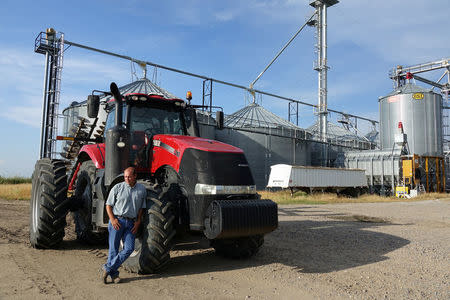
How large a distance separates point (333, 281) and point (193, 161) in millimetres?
2708

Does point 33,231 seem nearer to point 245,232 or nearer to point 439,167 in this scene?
point 245,232

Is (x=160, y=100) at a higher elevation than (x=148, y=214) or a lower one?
higher

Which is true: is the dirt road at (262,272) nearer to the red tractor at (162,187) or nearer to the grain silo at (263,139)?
the red tractor at (162,187)

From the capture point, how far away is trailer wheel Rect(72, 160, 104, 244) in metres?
7.00

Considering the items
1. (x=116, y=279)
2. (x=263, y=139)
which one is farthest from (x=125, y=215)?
(x=263, y=139)

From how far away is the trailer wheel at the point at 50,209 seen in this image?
6879mm

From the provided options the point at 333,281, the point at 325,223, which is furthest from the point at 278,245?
the point at 325,223

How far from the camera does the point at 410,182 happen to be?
1212 inches

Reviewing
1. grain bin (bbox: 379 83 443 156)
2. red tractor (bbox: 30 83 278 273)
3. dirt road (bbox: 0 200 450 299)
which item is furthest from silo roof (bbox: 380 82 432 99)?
red tractor (bbox: 30 83 278 273)

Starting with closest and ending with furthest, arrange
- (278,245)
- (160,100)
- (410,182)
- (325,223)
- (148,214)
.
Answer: (148,214)
(160,100)
(278,245)
(325,223)
(410,182)

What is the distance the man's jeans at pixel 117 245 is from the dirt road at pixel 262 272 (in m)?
0.25

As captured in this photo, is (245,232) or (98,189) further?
(98,189)

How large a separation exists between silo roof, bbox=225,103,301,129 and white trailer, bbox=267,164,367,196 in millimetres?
6959

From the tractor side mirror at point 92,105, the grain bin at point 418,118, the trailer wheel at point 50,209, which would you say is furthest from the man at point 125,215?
the grain bin at point 418,118
